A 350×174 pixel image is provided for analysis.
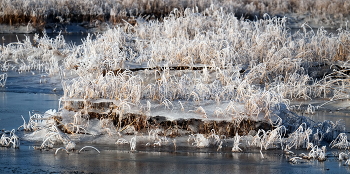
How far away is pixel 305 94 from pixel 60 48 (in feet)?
24.6

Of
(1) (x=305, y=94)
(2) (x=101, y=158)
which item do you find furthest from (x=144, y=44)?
(2) (x=101, y=158)

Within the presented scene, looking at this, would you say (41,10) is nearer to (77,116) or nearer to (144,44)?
(144,44)

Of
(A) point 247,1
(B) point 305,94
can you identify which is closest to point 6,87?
(B) point 305,94

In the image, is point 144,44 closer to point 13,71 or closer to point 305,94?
point 13,71

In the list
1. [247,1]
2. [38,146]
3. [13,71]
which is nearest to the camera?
[38,146]

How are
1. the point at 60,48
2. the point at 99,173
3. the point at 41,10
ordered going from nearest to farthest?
the point at 99,173 < the point at 60,48 < the point at 41,10

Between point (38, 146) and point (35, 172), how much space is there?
1.18m

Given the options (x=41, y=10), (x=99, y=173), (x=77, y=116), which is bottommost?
(x=99, y=173)

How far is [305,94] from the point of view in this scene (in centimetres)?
1164

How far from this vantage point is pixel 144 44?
15.2m

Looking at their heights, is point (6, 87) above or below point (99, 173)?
above

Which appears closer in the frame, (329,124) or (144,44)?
(329,124)

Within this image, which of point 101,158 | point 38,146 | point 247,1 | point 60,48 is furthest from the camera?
point 247,1

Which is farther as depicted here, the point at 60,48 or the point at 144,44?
the point at 60,48
